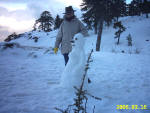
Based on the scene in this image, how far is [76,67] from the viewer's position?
2.75m

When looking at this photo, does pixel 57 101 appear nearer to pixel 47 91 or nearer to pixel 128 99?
pixel 47 91

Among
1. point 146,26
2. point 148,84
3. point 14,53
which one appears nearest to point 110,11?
point 14,53

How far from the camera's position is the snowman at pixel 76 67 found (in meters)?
2.72

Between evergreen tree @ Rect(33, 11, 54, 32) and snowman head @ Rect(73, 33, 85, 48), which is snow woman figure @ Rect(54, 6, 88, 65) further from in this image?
evergreen tree @ Rect(33, 11, 54, 32)

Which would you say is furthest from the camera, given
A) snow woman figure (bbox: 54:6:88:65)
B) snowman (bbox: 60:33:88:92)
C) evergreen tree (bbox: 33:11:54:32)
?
evergreen tree (bbox: 33:11:54:32)

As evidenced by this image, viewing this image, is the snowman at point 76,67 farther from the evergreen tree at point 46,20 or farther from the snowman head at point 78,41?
the evergreen tree at point 46,20

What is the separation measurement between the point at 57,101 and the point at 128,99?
1.56m

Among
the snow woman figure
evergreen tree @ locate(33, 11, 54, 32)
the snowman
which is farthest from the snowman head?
evergreen tree @ locate(33, 11, 54, 32)

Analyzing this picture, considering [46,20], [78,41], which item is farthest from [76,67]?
[46,20]

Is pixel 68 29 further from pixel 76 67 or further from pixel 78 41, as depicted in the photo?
pixel 76 67

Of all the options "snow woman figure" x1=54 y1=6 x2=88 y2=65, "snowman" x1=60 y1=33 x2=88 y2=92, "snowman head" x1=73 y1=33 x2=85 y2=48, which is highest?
"snow woman figure" x1=54 y1=6 x2=88 y2=65

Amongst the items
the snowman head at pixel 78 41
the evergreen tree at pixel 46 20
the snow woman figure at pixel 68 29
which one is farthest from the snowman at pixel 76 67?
the evergreen tree at pixel 46 20

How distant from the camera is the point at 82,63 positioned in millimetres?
2768

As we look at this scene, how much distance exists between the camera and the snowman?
2721 mm
